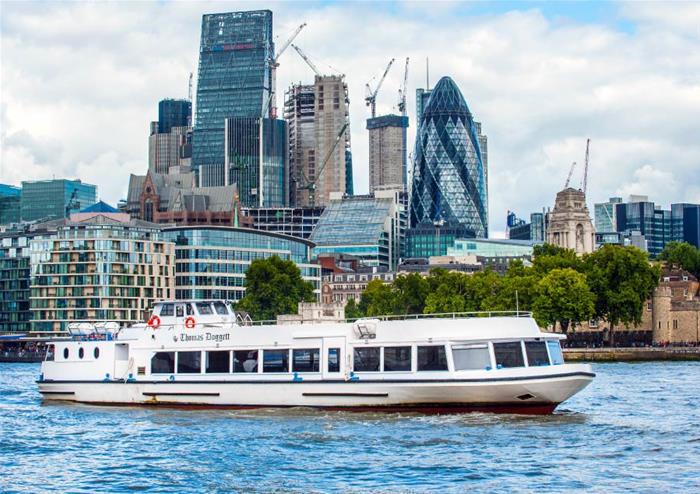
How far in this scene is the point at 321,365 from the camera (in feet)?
179

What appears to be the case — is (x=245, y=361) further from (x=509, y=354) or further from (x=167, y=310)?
(x=509, y=354)

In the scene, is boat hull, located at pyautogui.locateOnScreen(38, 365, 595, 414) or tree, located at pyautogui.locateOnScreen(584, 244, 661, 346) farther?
tree, located at pyautogui.locateOnScreen(584, 244, 661, 346)

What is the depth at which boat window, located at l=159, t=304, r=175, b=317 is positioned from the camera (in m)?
60.7

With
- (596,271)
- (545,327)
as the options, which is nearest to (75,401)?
(545,327)

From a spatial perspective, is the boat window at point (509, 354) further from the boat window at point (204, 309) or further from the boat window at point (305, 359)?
the boat window at point (204, 309)

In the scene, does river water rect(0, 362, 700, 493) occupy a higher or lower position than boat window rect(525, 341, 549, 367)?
lower

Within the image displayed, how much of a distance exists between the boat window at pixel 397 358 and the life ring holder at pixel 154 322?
12.5 m

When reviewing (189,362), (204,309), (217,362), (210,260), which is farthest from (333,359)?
(210,260)

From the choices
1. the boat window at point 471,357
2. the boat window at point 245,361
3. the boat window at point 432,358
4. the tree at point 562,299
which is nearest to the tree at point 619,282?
the tree at point 562,299

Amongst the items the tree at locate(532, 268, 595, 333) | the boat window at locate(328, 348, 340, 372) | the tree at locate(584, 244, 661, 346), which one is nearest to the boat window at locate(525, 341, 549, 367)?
the boat window at locate(328, 348, 340, 372)

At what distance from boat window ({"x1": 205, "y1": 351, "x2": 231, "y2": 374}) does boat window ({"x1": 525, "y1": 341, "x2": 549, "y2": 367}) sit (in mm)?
13402

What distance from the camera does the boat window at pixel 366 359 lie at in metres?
53.7

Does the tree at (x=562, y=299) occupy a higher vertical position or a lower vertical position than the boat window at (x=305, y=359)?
higher

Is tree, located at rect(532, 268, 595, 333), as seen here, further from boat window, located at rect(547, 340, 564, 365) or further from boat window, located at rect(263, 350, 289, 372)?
boat window, located at rect(547, 340, 564, 365)
